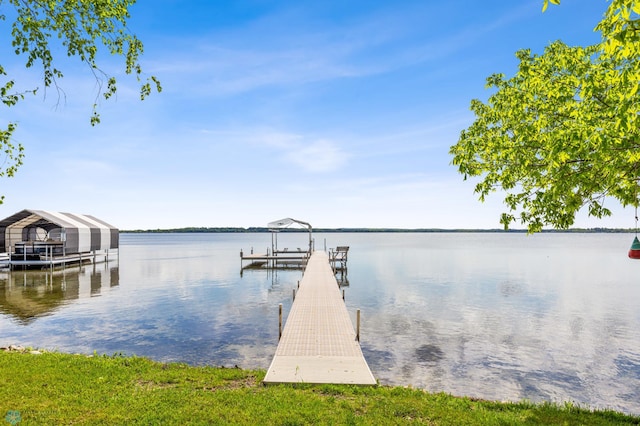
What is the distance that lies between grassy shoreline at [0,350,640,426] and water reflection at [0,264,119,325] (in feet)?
42.1

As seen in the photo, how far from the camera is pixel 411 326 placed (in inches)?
707

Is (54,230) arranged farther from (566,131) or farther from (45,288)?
(566,131)

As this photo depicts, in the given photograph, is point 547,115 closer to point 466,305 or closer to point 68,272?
point 466,305

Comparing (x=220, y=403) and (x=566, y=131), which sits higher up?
(x=566, y=131)

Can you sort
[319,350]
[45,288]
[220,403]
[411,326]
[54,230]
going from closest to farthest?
[220,403]
[319,350]
[411,326]
[45,288]
[54,230]

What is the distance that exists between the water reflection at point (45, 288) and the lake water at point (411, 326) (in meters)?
0.10

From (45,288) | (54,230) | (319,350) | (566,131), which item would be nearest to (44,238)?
(54,230)

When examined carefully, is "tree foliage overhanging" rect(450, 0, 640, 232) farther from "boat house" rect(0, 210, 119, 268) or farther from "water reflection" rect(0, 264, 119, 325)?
"boat house" rect(0, 210, 119, 268)

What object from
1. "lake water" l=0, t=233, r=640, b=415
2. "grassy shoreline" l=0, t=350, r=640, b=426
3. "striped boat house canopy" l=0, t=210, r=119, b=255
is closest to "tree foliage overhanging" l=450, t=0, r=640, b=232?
"grassy shoreline" l=0, t=350, r=640, b=426

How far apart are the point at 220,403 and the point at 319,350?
403cm

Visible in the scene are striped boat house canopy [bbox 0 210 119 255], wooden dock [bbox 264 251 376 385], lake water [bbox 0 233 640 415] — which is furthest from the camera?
striped boat house canopy [bbox 0 210 119 255]

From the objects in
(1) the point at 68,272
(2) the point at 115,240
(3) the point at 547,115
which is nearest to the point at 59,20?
(3) the point at 547,115

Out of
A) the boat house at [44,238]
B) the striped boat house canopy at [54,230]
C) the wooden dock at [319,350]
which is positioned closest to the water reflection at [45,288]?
the boat house at [44,238]

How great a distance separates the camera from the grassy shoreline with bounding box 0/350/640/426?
671cm
